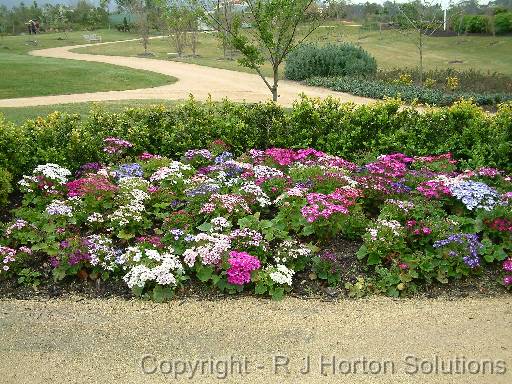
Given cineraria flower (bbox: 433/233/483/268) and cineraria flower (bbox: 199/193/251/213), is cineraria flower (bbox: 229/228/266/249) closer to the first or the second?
cineraria flower (bbox: 199/193/251/213)

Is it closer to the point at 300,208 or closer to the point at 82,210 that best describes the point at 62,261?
the point at 82,210

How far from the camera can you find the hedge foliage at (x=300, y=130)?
7.05 meters

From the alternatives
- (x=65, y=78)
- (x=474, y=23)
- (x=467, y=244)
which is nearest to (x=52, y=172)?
(x=467, y=244)

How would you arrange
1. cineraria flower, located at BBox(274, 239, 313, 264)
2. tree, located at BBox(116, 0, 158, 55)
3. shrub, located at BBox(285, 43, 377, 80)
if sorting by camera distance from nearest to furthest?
cineraria flower, located at BBox(274, 239, 313, 264) → shrub, located at BBox(285, 43, 377, 80) → tree, located at BBox(116, 0, 158, 55)

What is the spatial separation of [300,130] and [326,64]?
503 inches

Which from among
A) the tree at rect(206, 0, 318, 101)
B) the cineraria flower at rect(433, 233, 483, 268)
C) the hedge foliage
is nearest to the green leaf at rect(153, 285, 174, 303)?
the cineraria flower at rect(433, 233, 483, 268)

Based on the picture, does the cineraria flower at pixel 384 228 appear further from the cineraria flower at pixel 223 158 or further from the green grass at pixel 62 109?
the green grass at pixel 62 109

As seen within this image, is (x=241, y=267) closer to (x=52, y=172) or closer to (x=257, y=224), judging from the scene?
(x=257, y=224)

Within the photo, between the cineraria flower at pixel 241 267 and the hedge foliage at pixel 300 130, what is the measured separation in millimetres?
3021

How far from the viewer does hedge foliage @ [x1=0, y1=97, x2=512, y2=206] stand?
7.05 metres

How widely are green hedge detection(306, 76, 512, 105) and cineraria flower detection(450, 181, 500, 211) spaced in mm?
8665

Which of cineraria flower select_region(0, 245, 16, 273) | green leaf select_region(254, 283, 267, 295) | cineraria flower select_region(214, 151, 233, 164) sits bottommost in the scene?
green leaf select_region(254, 283, 267, 295)

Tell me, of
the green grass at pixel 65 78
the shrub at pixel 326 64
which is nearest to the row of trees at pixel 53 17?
the green grass at pixel 65 78

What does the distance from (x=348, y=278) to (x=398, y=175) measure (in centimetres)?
176
